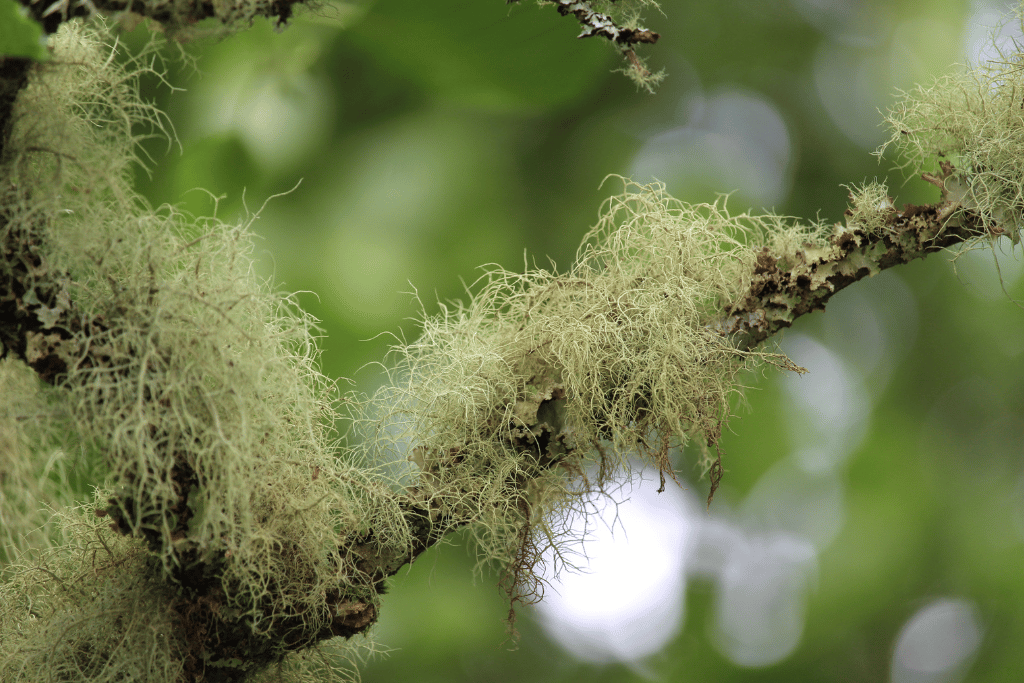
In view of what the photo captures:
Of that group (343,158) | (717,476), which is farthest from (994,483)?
(343,158)

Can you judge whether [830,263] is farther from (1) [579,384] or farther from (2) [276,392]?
(2) [276,392]

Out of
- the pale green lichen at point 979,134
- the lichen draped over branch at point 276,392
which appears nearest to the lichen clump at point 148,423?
the lichen draped over branch at point 276,392

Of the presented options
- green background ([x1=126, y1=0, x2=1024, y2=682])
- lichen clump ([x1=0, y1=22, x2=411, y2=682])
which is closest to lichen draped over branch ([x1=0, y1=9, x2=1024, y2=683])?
lichen clump ([x1=0, y1=22, x2=411, y2=682])

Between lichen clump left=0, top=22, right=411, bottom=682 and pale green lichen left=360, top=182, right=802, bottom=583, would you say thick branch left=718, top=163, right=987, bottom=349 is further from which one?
lichen clump left=0, top=22, right=411, bottom=682

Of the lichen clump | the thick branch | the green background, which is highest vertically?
the green background

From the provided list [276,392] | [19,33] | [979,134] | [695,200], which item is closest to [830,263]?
[979,134]

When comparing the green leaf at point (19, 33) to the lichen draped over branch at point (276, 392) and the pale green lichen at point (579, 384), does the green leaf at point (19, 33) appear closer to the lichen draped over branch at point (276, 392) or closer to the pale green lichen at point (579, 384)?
the lichen draped over branch at point (276, 392)

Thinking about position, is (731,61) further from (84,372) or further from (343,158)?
(84,372)
